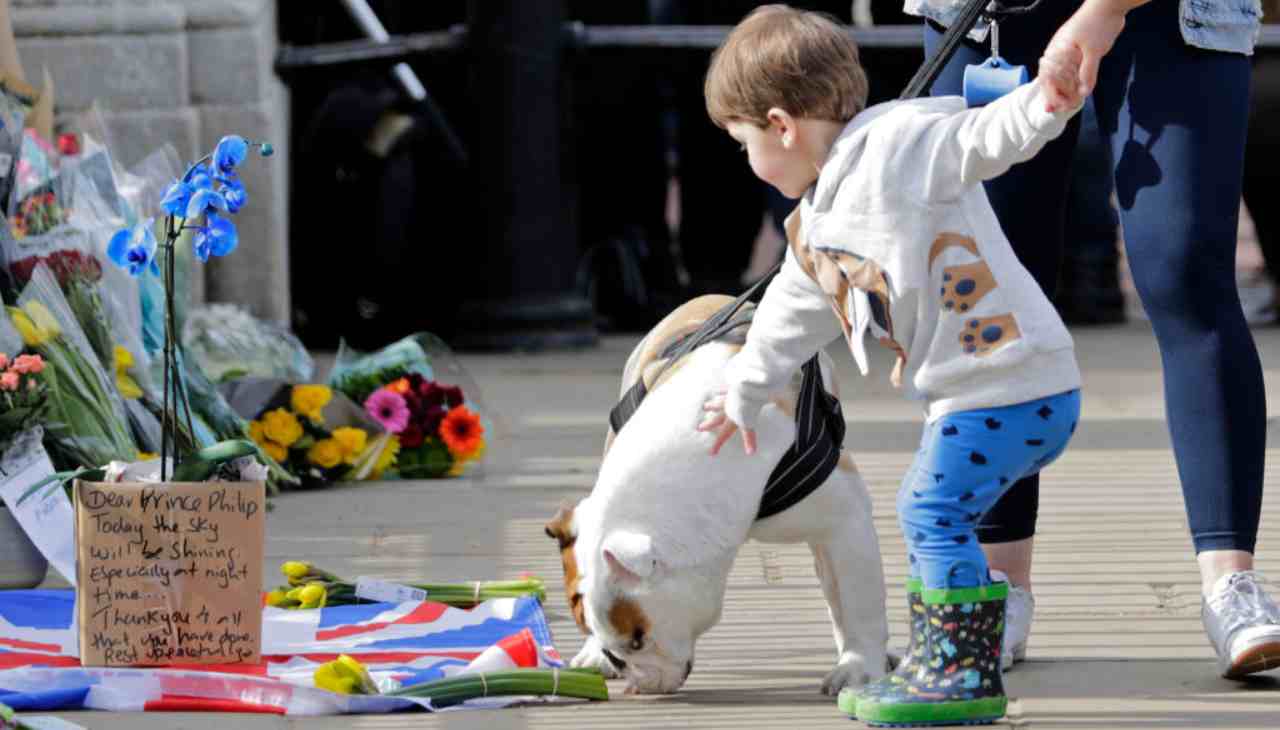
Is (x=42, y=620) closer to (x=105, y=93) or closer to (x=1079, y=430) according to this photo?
(x=1079, y=430)

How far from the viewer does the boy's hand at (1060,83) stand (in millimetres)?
2852

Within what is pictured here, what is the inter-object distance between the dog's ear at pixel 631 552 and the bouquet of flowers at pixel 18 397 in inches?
62.9

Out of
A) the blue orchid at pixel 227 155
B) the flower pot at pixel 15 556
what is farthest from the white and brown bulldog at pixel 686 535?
the flower pot at pixel 15 556

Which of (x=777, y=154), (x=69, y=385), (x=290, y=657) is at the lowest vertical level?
(x=290, y=657)

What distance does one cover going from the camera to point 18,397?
4305 millimetres

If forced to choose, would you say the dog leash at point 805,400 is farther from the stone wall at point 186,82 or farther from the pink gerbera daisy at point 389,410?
the stone wall at point 186,82

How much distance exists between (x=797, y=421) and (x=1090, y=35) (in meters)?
0.69

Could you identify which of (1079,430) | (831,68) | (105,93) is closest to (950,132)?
(831,68)

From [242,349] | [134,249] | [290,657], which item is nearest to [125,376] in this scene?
[242,349]

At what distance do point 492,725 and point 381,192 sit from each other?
5039 mm

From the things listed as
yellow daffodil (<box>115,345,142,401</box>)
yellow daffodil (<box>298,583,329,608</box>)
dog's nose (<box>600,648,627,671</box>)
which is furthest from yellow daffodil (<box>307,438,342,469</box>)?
dog's nose (<box>600,648,627,671</box>)

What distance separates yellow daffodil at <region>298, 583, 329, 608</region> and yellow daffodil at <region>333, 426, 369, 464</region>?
153cm

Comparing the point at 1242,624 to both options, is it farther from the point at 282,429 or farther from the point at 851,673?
the point at 282,429

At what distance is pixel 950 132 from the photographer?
297 centimetres
